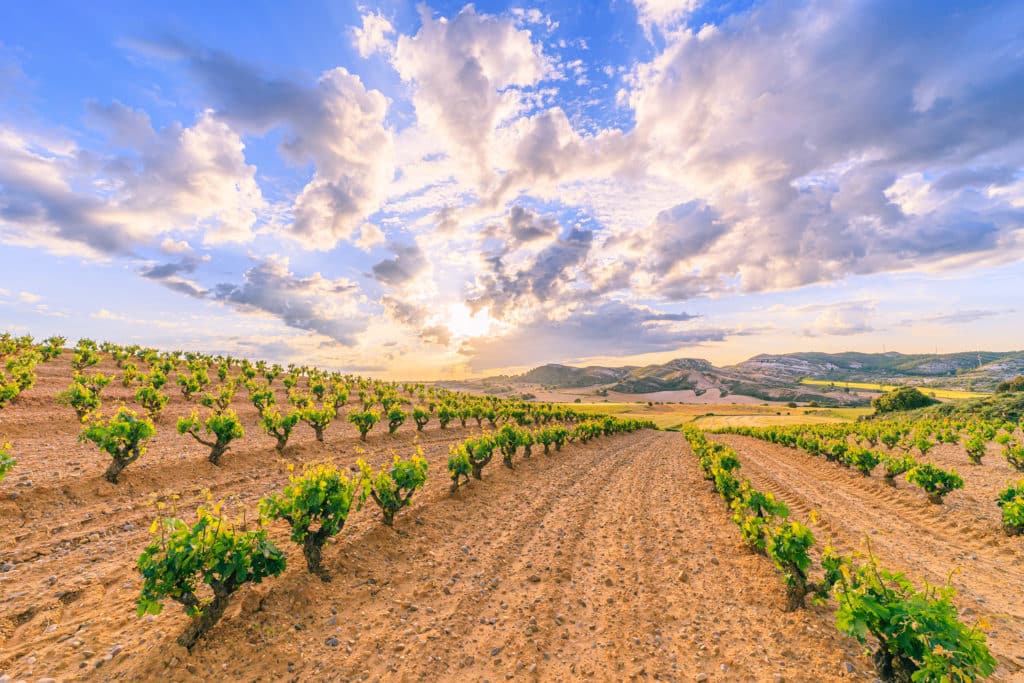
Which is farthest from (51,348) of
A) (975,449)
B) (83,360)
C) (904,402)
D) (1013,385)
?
(1013,385)

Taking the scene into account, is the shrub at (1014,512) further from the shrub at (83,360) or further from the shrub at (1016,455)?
the shrub at (83,360)

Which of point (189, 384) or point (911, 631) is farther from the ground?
point (189, 384)

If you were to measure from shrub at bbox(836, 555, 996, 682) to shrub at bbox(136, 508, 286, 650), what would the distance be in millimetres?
11945

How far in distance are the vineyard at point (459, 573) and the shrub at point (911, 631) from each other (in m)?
0.05

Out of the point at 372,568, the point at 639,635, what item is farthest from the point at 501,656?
the point at 372,568

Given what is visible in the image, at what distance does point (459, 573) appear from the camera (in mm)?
13109

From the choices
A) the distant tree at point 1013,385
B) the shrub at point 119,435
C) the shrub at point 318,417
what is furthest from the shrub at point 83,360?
the distant tree at point 1013,385

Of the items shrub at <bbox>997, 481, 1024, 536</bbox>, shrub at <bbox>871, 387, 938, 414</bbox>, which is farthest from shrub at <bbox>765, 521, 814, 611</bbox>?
shrub at <bbox>871, 387, 938, 414</bbox>

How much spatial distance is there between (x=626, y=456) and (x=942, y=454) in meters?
32.5

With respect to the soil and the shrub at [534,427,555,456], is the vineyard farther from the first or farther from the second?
the shrub at [534,427,555,456]

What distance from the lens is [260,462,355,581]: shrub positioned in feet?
36.1

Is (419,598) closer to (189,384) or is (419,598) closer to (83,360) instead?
(189,384)

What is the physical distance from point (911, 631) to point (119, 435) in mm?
25489

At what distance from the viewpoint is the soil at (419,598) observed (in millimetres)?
8617
